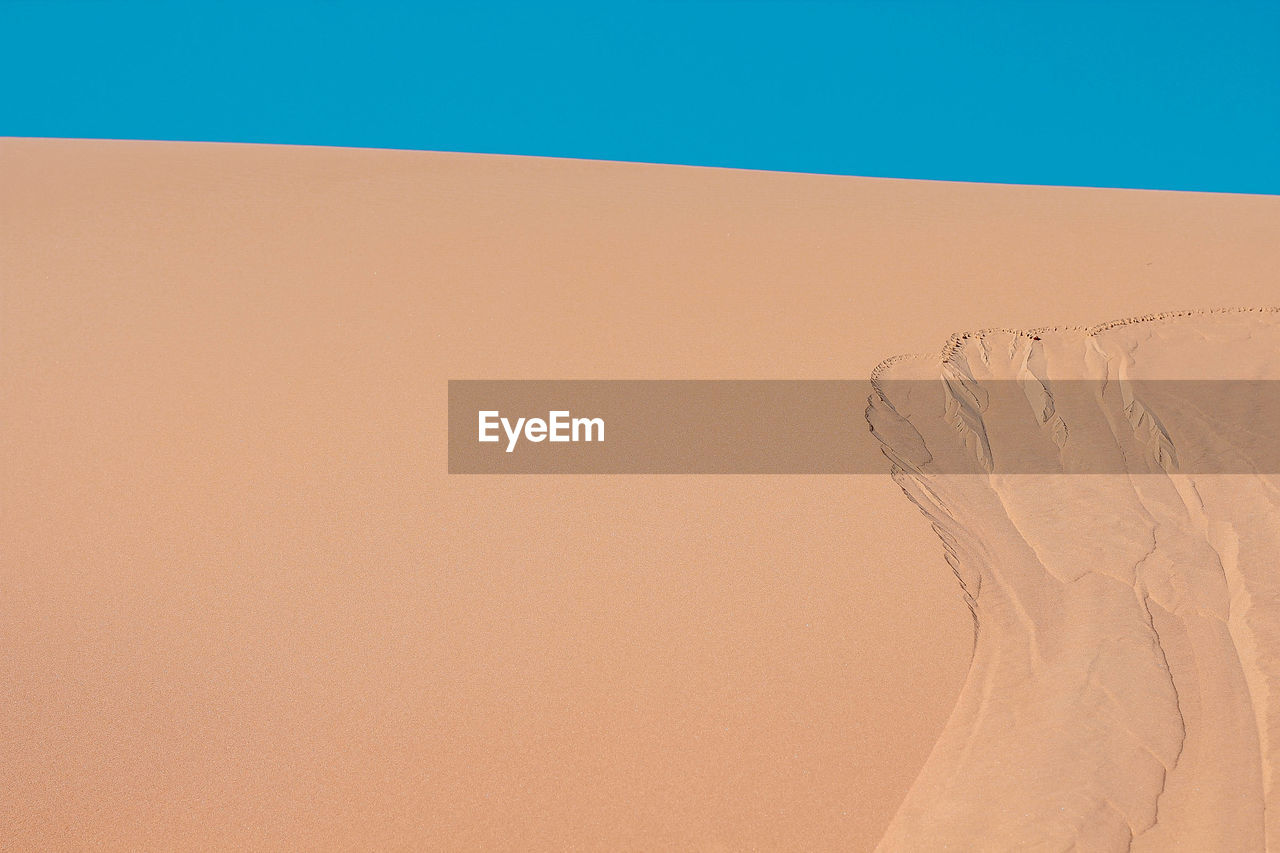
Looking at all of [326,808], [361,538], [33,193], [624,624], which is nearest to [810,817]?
[624,624]

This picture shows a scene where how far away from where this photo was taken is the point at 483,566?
4.71 metres

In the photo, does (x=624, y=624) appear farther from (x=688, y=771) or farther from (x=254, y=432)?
(x=254, y=432)

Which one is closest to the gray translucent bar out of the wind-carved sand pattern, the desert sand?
the wind-carved sand pattern

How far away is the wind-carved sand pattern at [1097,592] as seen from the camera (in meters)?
3.29

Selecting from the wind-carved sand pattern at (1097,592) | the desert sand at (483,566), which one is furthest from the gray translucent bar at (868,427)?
the desert sand at (483,566)

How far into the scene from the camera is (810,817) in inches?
Answer: 131

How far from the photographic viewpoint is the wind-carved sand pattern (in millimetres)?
3287

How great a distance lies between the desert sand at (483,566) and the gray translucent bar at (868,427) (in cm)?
22

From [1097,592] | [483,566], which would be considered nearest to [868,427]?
[1097,592]

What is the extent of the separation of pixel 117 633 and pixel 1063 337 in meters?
5.80

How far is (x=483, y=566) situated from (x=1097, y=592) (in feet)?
9.01

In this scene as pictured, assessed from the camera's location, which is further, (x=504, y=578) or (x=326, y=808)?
(x=504, y=578)

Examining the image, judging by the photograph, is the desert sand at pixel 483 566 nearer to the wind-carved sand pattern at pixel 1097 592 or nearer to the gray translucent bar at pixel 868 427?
the wind-carved sand pattern at pixel 1097 592

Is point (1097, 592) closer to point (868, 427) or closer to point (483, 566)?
point (868, 427)
